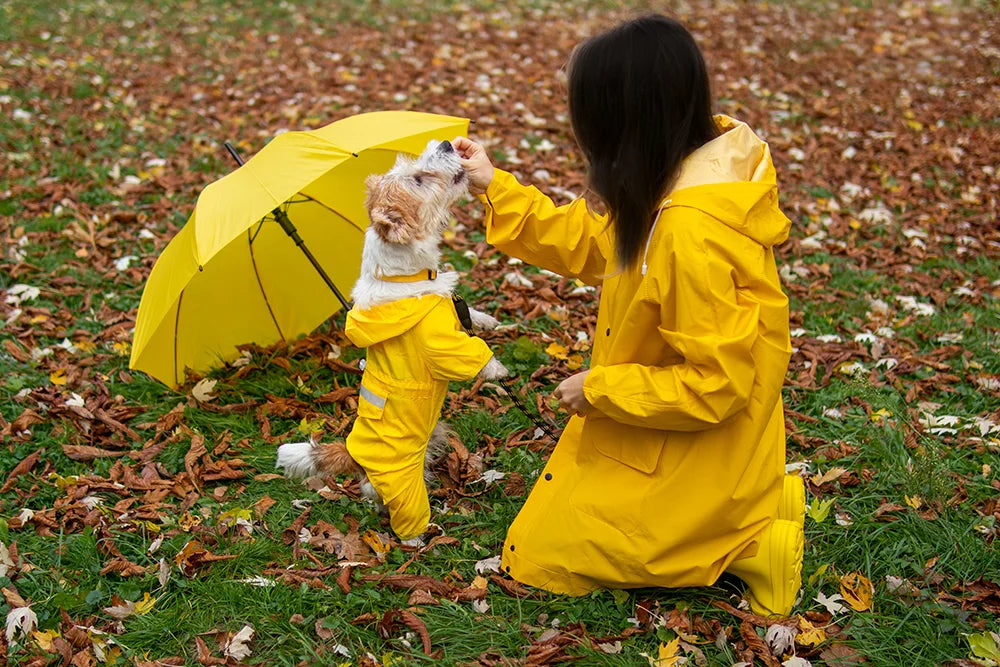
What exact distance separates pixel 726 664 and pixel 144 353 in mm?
2830

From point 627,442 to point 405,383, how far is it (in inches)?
36.6

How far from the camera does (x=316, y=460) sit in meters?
3.67

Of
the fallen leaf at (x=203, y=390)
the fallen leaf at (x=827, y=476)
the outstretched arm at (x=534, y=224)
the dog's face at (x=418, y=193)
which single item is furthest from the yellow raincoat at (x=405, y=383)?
the fallen leaf at (x=827, y=476)

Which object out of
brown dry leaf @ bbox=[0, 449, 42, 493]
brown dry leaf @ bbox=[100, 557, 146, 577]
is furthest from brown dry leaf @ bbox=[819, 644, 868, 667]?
brown dry leaf @ bbox=[0, 449, 42, 493]

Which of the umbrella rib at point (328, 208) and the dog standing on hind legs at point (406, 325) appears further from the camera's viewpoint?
the umbrella rib at point (328, 208)

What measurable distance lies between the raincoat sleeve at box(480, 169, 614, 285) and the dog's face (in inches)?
6.5

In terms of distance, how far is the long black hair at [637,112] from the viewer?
8.12 feet

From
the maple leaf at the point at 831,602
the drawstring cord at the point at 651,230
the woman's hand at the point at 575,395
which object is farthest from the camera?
the maple leaf at the point at 831,602

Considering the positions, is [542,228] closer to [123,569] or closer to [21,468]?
[123,569]

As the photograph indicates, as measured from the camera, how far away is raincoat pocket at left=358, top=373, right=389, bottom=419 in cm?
327

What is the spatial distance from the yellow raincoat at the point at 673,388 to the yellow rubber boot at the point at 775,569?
50 millimetres

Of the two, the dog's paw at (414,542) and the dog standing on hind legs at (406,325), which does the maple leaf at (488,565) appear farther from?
the dog standing on hind legs at (406,325)

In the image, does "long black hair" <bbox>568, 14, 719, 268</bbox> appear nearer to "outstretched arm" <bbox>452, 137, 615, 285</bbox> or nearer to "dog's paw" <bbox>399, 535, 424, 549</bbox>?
"outstretched arm" <bbox>452, 137, 615, 285</bbox>

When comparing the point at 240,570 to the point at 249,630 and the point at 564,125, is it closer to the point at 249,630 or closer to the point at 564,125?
the point at 249,630
